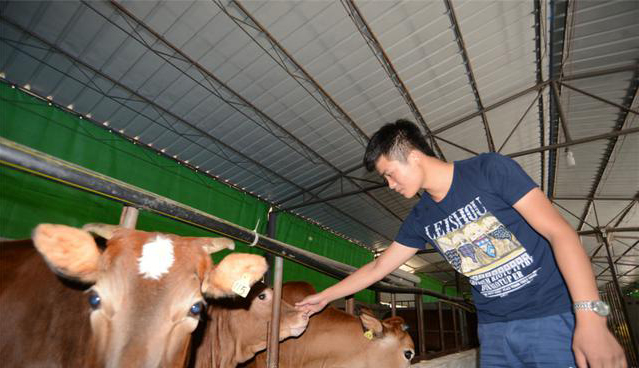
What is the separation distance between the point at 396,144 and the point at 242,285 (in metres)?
1.05

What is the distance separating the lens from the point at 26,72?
6.55 m

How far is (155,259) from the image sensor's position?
1.24 m

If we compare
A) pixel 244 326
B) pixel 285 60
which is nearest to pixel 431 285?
pixel 285 60

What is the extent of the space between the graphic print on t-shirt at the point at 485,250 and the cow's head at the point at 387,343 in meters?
1.92

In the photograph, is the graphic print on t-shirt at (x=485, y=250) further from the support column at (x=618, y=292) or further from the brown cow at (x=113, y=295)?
the support column at (x=618, y=292)

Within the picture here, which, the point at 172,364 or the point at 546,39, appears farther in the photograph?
the point at 546,39

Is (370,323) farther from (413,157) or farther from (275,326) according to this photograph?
(413,157)

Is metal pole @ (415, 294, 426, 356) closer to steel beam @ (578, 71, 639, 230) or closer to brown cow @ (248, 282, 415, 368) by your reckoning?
brown cow @ (248, 282, 415, 368)

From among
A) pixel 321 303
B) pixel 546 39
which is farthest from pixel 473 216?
pixel 546 39

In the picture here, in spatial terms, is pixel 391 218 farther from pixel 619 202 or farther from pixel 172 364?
pixel 172 364

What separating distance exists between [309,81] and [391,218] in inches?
381

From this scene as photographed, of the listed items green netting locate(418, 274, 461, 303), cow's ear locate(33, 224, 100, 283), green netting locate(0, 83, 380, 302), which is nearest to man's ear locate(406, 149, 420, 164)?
cow's ear locate(33, 224, 100, 283)

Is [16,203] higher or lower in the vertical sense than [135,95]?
lower

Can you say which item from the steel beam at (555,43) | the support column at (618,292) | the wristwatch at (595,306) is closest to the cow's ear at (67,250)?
the wristwatch at (595,306)
